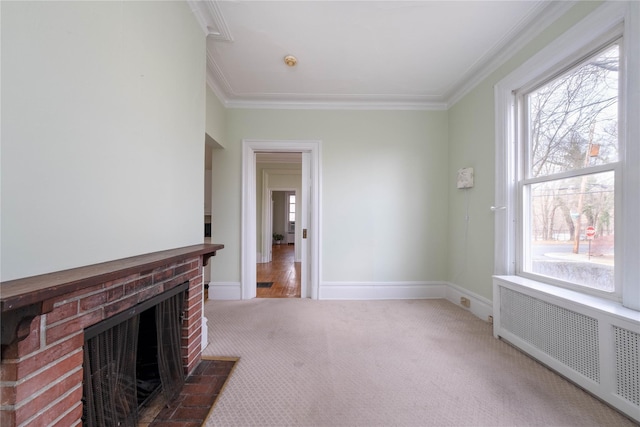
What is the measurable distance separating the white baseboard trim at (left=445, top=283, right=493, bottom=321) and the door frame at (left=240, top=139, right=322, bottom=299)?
180 cm

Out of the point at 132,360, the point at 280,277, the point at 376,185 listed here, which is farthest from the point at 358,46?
the point at 280,277

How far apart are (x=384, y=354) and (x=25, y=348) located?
2070mm

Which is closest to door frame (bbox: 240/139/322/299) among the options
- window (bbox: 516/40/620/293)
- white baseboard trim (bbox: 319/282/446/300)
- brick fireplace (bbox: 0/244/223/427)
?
white baseboard trim (bbox: 319/282/446/300)

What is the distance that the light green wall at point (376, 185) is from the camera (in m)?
3.38

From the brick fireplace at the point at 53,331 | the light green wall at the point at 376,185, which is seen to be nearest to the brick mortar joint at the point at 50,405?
A: the brick fireplace at the point at 53,331

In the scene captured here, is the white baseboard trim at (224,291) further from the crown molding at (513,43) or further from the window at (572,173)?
the crown molding at (513,43)

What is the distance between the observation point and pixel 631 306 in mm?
1456

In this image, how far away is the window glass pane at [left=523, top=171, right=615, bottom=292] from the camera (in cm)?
167

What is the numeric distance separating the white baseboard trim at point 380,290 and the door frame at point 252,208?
21 cm

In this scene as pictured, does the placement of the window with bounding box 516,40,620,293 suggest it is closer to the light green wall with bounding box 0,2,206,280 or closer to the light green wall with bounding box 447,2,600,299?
the light green wall with bounding box 447,2,600,299

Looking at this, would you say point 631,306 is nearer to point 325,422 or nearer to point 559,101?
point 559,101

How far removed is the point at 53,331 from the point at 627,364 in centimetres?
275

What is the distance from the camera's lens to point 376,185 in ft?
11.2

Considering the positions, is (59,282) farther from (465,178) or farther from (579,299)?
(465,178)
